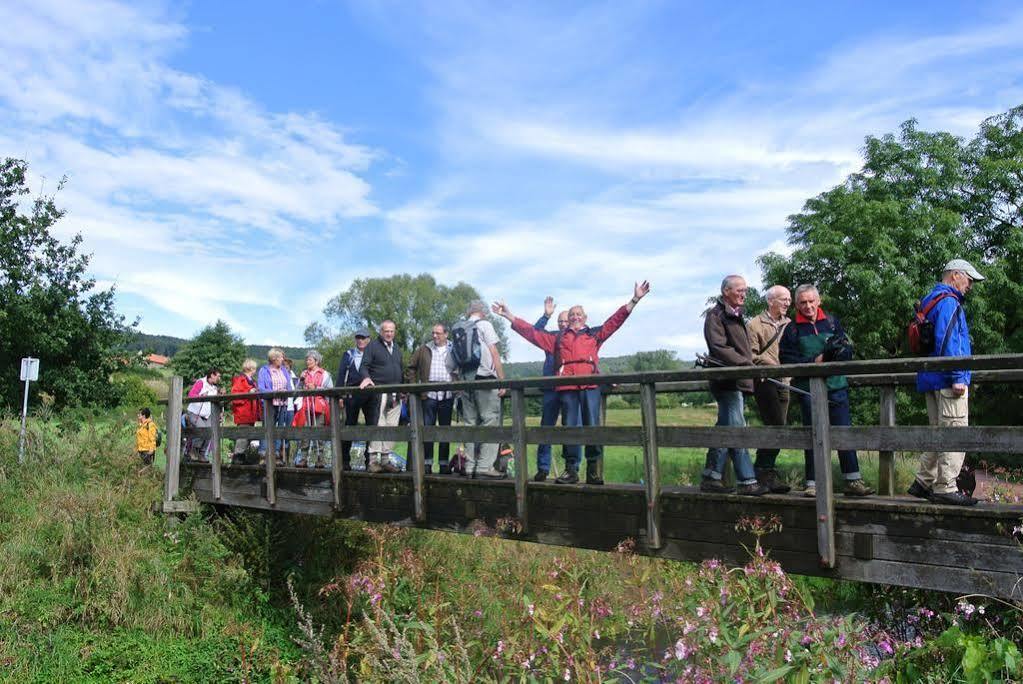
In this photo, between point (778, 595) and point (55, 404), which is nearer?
point (778, 595)

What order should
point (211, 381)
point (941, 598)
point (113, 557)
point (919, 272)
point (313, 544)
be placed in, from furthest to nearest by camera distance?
point (919, 272), point (211, 381), point (313, 544), point (113, 557), point (941, 598)

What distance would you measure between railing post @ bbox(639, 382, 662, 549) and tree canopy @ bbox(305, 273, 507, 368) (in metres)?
52.0

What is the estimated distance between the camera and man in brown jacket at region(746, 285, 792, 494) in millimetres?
5602

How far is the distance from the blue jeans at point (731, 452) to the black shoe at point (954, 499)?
112 cm

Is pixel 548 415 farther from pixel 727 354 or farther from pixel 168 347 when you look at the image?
pixel 168 347

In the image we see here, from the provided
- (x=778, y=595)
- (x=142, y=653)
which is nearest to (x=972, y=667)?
(x=778, y=595)

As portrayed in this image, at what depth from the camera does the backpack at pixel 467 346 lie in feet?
27.1

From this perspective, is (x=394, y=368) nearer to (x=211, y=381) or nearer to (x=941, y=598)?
(x=211, y=381)

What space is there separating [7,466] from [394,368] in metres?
7.43

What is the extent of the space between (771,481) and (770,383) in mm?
679

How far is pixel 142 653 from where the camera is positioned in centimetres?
903

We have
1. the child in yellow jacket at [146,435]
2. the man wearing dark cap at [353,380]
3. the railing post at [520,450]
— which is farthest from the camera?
the child in yellow jacket at [146,435]

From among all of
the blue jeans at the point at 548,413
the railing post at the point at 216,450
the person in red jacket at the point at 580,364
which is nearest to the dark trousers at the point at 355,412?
the railing post at the point at 216,450

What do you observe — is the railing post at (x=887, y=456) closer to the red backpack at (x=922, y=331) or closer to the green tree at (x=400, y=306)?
the red backpack at (x=922, y=331)
